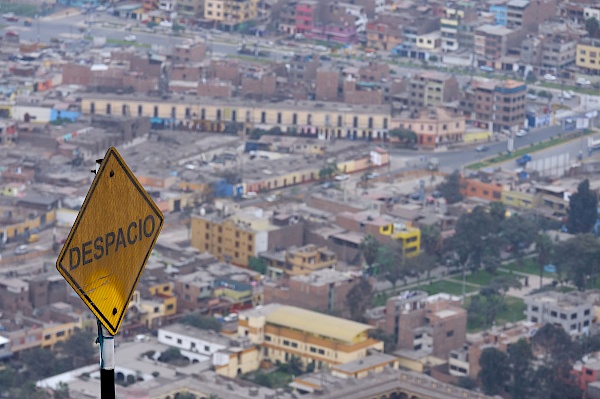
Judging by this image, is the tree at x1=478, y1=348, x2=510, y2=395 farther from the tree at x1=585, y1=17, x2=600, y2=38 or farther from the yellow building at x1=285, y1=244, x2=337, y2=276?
the tree at x1=585, y1=17, x2=600, y2=38

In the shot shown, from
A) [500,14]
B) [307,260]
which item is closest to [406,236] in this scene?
[307,260]

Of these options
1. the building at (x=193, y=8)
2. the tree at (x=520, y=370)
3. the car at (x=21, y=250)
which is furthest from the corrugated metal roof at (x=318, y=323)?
the building at (x=193, y=8)

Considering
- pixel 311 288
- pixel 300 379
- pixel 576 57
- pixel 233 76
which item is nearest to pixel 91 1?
pixel 233 76

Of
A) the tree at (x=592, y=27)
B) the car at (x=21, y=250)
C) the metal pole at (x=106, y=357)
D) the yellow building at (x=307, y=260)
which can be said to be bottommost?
the car at (x=21, y=250)

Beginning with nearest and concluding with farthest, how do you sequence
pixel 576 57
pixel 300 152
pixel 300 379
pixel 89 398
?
pixel 89 398
pixel 300 379
pixel 300 152
pixel 576 57

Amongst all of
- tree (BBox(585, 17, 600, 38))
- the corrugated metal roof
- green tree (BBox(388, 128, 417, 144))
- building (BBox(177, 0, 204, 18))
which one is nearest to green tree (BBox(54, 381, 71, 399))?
the corrugated metal roof

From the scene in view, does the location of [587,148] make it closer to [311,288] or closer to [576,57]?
[576,57]

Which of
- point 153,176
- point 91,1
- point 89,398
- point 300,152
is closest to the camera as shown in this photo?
point 89,398

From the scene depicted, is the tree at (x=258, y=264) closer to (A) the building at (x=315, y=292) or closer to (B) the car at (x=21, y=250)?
(A) the building at (x=315, y=292)
